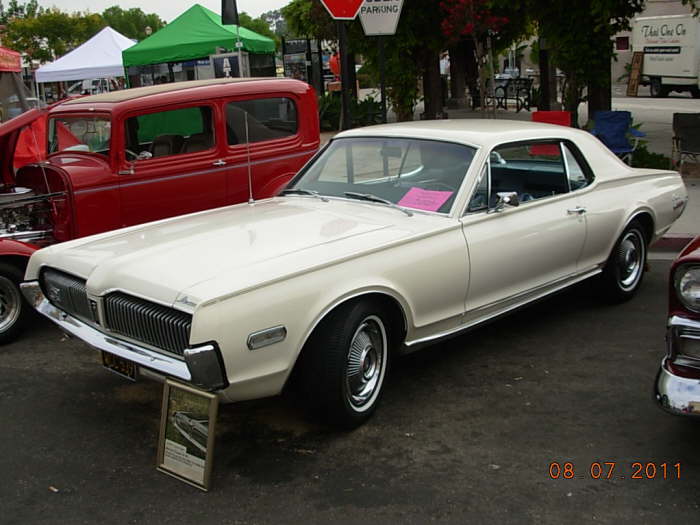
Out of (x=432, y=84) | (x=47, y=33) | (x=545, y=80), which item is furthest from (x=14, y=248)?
(x=47, y=33)

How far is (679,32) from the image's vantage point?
92.8ft

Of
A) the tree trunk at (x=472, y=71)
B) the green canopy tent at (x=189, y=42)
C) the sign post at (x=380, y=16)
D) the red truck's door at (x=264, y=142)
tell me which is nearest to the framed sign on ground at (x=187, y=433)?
the red truck's door at (x=264, y=142)

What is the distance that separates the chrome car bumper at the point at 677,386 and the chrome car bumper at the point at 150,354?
199 cm

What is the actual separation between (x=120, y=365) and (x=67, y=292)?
2.05 feet

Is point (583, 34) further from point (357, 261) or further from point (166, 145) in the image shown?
point (357, 261)

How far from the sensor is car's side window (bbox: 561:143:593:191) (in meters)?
5.64

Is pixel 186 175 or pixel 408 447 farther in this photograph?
pixel 186 175

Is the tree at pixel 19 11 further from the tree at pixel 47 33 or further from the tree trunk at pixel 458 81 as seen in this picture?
the tree trunk at pixel 458 81

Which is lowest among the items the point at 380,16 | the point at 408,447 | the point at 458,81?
the point at 408,447

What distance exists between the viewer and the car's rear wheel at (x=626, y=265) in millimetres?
5938

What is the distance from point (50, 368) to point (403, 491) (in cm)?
292

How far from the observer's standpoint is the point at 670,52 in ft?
94.8

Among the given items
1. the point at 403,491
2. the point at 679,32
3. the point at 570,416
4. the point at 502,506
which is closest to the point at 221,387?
the point at 403,491

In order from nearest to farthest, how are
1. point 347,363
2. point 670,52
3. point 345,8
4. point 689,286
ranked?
point 689,286 < point 347,363 < point 345,8 < point 670,52
